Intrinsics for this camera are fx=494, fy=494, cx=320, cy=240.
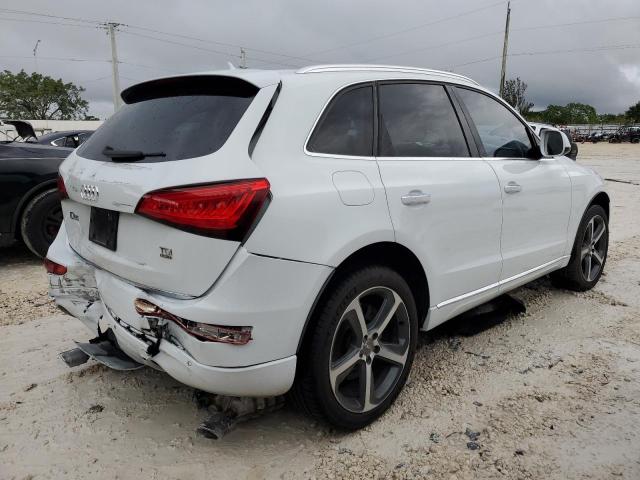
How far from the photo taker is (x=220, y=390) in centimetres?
198

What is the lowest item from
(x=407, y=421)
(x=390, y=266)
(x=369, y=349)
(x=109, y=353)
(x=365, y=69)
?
(x=407, y=421)

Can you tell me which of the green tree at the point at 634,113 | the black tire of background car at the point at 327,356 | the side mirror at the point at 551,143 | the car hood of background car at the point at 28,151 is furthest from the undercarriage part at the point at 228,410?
the green tree at the point at 634,113

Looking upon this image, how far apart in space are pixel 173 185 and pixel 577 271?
12.0ft

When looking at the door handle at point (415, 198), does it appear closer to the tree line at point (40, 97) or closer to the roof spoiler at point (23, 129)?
the roof spoiler at point (23, 129)

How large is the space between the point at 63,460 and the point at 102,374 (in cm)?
80

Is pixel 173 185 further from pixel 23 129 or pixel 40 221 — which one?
pixel 23 129

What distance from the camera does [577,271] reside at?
167 inches

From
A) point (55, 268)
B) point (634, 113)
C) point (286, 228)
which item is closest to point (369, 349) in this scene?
point (286, 228)

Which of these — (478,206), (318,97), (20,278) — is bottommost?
(20,278)

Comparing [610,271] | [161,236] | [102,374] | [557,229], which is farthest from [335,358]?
[610,271]

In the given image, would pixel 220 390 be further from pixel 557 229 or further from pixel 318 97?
pixel 557 229

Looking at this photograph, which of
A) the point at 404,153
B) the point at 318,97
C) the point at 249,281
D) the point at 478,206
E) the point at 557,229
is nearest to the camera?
the point at 249,281

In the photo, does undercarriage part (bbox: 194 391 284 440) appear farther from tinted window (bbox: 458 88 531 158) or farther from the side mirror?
the side mirror

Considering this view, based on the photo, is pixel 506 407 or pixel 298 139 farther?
pixel 506 407
